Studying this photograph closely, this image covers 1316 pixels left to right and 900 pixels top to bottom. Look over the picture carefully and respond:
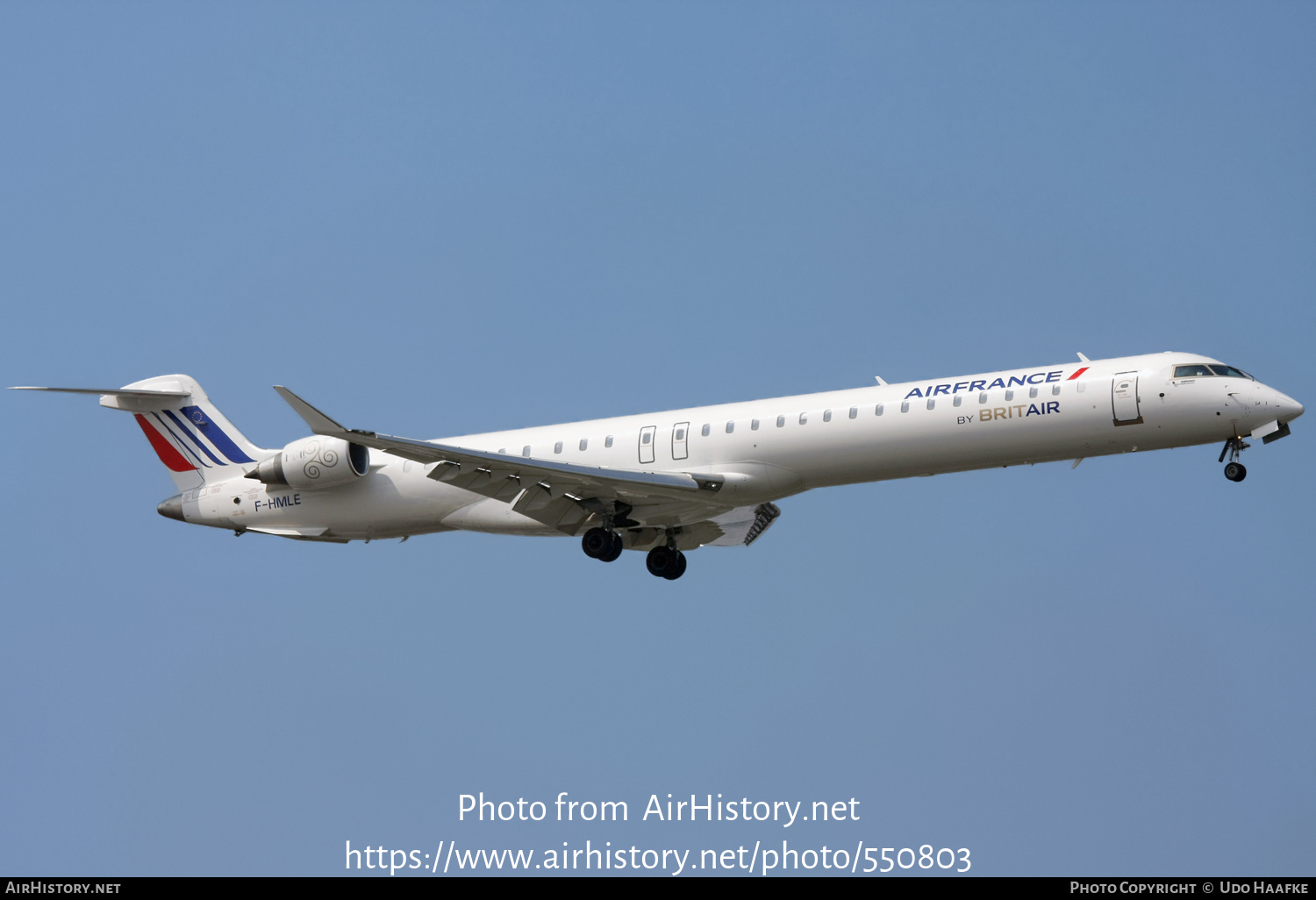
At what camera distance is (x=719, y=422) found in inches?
1035

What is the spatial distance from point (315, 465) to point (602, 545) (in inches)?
214

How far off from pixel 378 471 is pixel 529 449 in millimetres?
2850

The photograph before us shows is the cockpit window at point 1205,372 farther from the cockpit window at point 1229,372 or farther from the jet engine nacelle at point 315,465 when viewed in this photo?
the jet engine nacelle at point 315,465

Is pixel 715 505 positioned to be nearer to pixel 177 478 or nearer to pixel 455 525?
pixel 455 525

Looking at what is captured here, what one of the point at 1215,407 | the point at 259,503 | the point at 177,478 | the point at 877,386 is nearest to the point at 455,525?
the point at 259,503

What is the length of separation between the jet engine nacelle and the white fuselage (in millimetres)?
492

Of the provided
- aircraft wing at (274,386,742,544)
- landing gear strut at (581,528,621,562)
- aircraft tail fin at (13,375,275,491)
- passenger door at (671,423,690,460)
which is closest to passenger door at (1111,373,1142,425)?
aircraft wing at (274,386,742,544)

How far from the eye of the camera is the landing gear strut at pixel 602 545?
26875mm

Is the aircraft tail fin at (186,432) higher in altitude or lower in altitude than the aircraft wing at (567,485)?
higher

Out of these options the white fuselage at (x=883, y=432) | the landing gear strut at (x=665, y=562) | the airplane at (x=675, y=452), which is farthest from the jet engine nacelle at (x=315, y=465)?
the landing gear strut at (x=665, y=562)

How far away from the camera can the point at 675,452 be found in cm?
2656

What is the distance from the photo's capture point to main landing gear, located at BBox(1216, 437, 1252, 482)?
79.2 feet

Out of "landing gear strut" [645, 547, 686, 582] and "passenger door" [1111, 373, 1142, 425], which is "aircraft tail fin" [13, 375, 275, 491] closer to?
"landing gear strut" [645, 547, 686, 582]

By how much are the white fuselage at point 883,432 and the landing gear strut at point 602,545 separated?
829 millimetres
